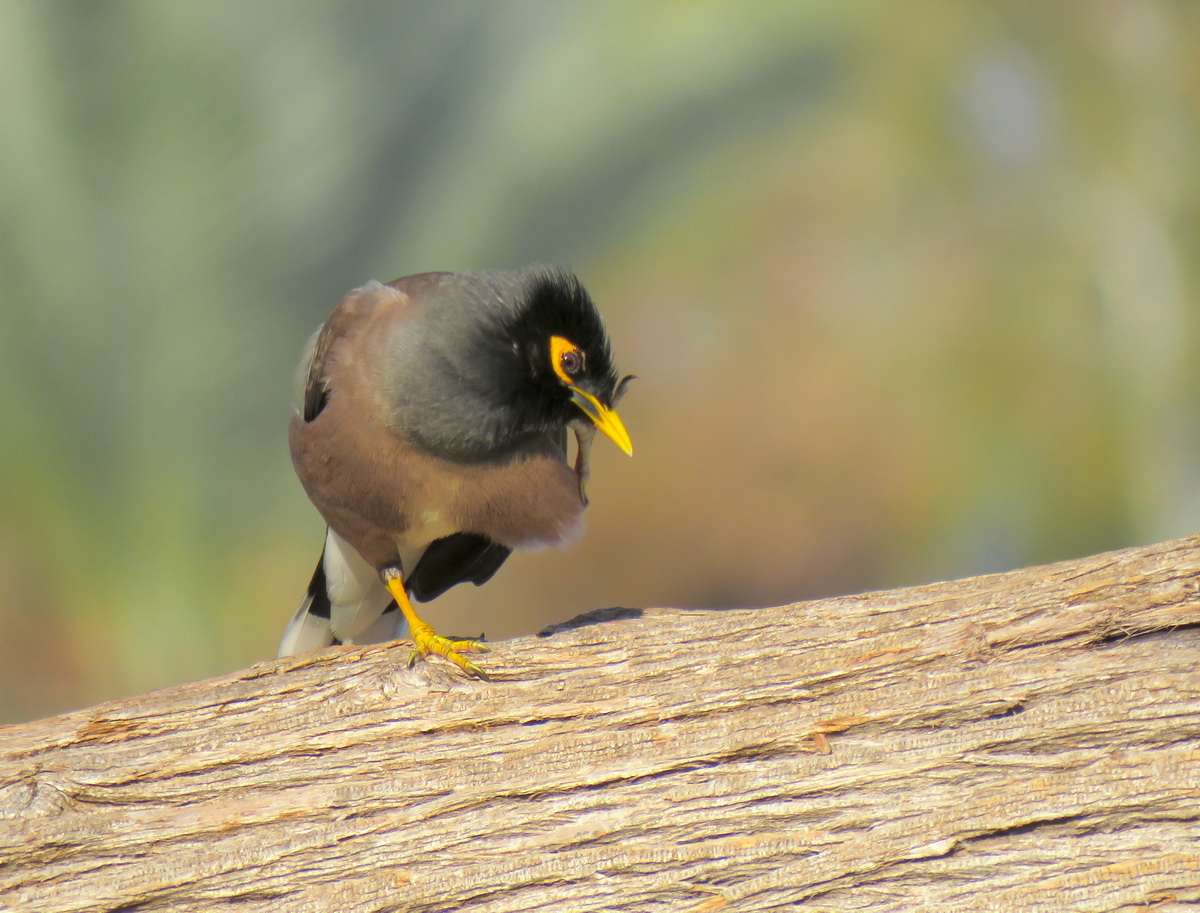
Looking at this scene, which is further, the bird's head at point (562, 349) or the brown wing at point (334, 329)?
the brown wing at point (334, 329)

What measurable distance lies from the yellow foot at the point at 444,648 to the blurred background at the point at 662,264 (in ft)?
8.10

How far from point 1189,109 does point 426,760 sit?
16.1 feet

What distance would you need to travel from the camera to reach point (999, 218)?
5.09m

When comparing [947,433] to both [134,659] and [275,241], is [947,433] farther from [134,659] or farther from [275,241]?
[134,659]

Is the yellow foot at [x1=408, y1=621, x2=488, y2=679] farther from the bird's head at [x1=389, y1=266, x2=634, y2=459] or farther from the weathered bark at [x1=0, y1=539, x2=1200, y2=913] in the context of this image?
the bird's head at [x1=389, y1=266, x2=634, y2=459]

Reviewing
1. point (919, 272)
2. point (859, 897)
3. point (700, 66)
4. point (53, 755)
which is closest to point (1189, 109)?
point (919, 272)

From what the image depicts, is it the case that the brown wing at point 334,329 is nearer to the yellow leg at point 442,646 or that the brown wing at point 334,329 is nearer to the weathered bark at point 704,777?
the yellow leg at point 442,646

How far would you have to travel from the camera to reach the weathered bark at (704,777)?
1770 millimetres

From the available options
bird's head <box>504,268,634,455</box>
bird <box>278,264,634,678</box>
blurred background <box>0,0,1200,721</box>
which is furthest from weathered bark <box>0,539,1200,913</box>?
blurred background <box>0,0,1200,721</box>

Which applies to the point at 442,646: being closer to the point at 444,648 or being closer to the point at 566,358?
the point at 444,648

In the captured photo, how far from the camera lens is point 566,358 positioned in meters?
2.42

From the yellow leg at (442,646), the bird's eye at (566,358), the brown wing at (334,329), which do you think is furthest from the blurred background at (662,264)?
the yellow leg at (442,646)

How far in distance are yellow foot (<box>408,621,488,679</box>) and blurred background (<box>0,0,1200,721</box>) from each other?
2469 mm

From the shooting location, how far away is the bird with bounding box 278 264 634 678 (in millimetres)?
2400
